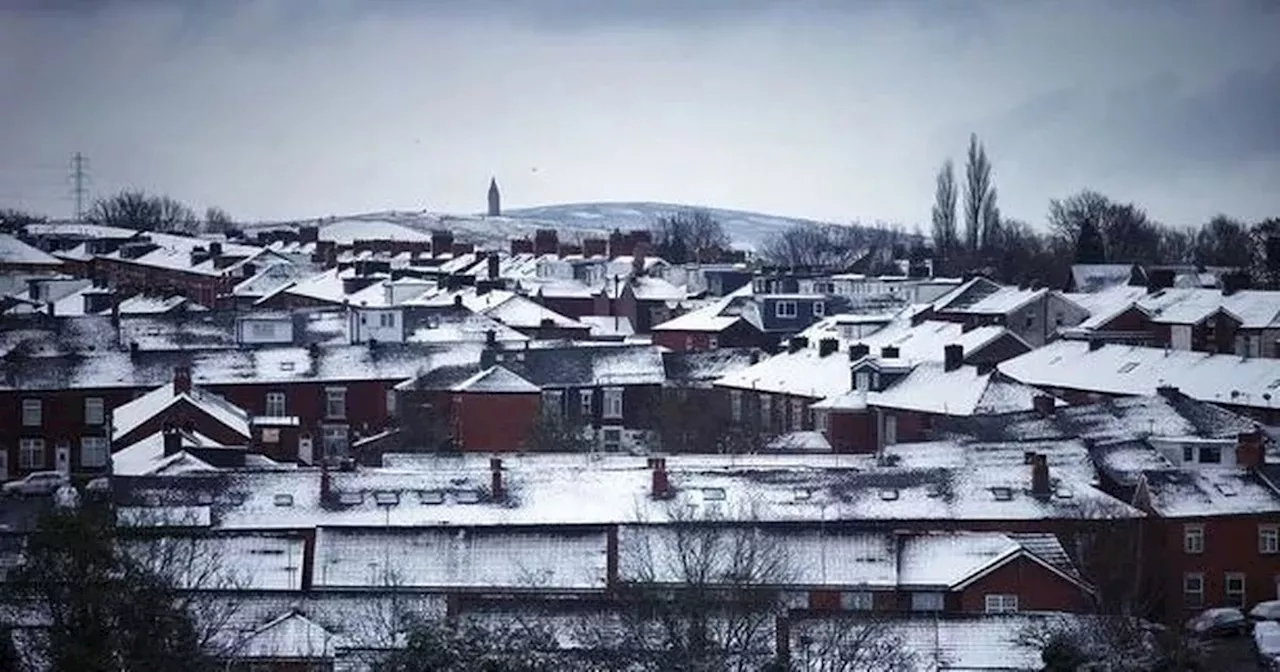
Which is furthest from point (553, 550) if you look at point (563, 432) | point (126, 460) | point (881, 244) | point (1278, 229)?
point (881, 244)

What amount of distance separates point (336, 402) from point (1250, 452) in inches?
772

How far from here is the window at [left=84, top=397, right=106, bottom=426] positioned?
44.7 m

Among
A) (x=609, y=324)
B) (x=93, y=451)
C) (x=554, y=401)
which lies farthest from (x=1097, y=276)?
(x=93, y=451)

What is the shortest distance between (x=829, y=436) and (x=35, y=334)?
55.2 feet

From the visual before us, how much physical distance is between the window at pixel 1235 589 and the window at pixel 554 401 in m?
16.6

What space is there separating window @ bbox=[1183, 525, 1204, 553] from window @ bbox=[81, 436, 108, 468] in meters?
20.6

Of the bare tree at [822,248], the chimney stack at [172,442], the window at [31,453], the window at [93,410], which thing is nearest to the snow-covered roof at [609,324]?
the window at [93,410]

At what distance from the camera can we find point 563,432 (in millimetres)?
43000

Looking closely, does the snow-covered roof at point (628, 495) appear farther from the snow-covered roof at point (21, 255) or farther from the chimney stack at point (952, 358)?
the snow-covered roof at point (21, 255)

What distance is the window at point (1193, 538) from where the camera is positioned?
31.0 m

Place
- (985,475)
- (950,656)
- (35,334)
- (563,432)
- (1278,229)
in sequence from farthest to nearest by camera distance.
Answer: (1278,229) → (35,334) → (563,432) → (985,475) → (950,656)

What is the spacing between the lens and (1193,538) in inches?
1223

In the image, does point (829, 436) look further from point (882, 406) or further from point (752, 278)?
point (752, 278)

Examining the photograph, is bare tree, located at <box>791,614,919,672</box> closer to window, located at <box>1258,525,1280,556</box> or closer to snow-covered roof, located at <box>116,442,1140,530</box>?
snow-covered roof, located at <box>116,442,1140,530</box>
